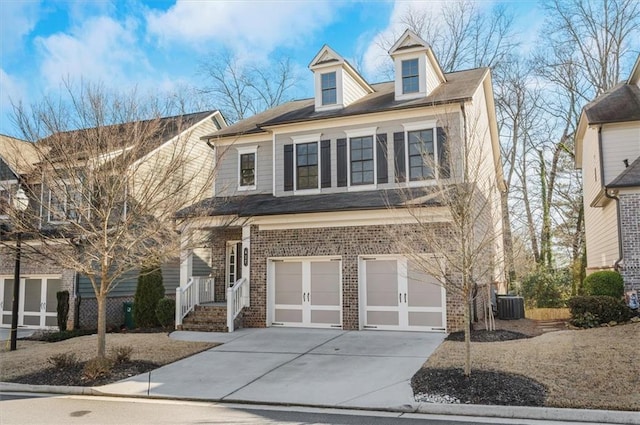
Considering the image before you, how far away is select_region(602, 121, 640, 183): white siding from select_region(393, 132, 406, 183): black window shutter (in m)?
7.02

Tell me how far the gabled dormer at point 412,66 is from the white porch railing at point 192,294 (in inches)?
352

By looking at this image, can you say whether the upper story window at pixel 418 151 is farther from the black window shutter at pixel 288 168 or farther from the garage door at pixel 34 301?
the garage door at pixel 34 301

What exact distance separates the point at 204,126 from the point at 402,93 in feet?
36.9

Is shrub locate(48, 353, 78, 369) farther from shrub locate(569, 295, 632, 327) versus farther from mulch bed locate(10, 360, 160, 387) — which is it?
shrub locate(569, 295, 632, 327)

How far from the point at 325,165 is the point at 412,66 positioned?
4.41 metres

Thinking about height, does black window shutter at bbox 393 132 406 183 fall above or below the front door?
above

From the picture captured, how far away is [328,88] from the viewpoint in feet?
59.9

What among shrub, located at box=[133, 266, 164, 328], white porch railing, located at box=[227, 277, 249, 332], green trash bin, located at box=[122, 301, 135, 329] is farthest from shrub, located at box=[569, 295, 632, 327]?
green trash bin, located at box=[122, 301, 135, 329]

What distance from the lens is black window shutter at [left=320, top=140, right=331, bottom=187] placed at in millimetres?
17219

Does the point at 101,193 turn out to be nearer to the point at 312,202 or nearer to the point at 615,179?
the point at 312,202

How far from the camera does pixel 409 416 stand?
24.3 feet

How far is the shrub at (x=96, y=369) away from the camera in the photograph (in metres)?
10.1

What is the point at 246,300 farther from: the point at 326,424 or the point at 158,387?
the point at 326,424

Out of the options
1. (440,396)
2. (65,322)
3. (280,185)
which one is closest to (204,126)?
(280,185)
